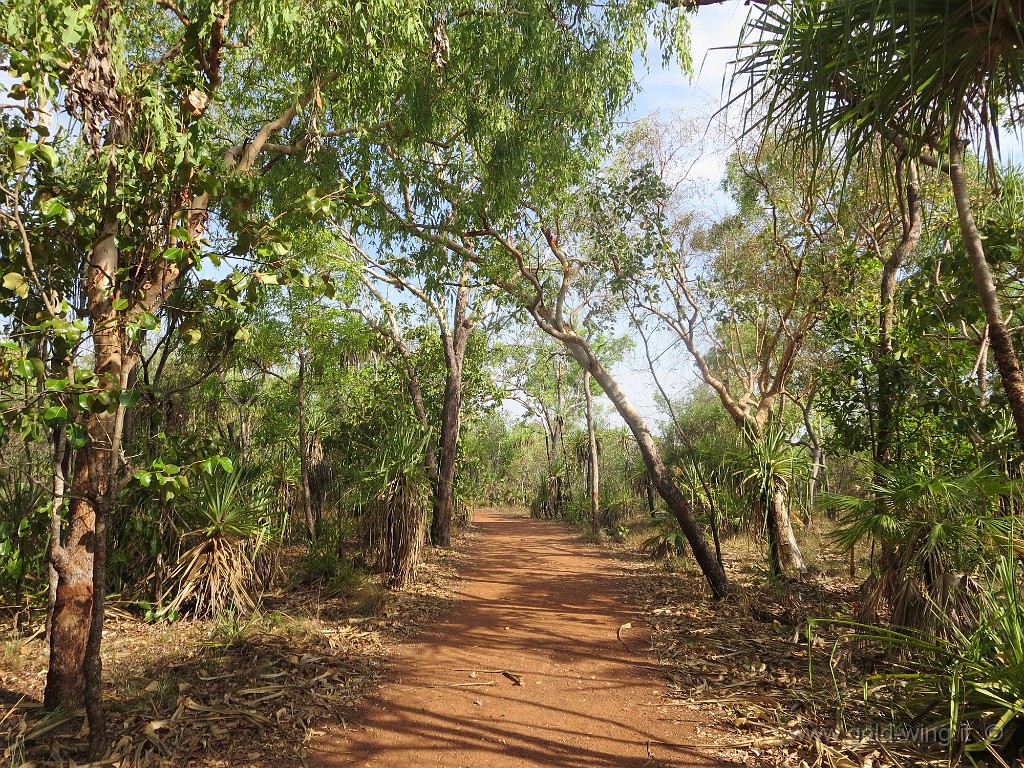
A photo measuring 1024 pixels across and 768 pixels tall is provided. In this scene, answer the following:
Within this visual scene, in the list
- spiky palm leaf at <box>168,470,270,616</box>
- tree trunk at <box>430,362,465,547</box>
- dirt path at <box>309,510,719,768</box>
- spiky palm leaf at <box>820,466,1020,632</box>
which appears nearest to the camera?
dirt path at <box>309,510,719,768</box>

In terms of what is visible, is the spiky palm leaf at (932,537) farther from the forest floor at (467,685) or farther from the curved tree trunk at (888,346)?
the curved tree trunk at (888,346)

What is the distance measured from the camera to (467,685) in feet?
16.7

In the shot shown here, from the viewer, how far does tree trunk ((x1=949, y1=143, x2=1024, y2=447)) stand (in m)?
3.30

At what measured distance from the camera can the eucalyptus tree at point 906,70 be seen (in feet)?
9.25

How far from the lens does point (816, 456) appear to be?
50.9 ft

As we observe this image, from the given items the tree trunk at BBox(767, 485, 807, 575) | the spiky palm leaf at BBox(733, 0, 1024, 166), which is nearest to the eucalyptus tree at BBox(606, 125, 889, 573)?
the tree trunk at BBox(767, 485, 807, 575)

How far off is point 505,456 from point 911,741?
1278 inches

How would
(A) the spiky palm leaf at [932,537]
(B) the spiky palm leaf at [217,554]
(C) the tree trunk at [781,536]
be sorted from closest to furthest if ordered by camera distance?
1. (A) the spiky palm leaf at [932,537]
2. (B) the spiky palm leaf at [217,554]
3. (C) the tree trunk at [781,536]

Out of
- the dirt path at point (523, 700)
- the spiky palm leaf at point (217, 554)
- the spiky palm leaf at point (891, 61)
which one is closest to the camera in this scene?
the spiky palm leaf at point (891, 61)

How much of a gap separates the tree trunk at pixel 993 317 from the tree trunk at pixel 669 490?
4957mm
